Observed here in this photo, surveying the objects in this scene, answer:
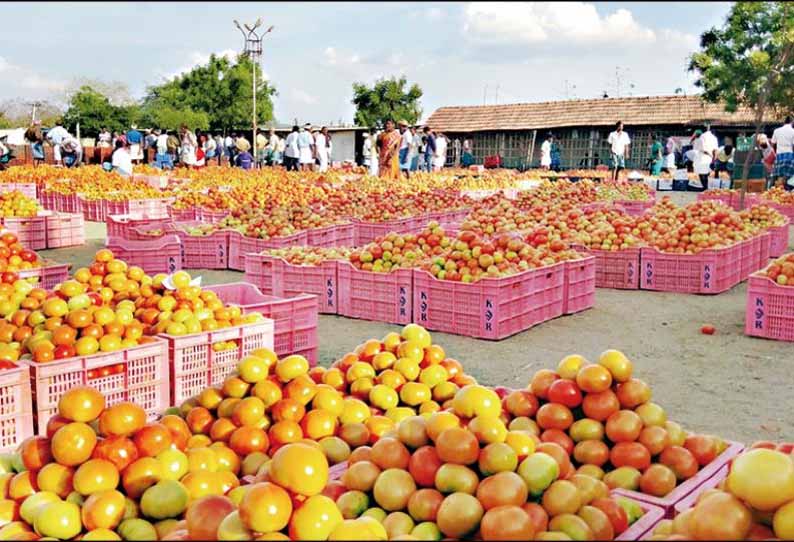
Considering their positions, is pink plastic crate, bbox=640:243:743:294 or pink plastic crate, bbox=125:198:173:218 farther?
pink plastic crate, bbox=125:198:173:218

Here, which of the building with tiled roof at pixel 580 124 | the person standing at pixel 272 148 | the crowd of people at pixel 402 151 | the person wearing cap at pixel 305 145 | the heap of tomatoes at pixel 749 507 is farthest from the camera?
the building with tiled roof at pixel 580 124

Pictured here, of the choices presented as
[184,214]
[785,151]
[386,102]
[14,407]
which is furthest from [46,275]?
[386,102]

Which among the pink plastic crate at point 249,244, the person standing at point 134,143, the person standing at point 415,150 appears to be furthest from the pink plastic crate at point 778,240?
the person standing at point 134,143

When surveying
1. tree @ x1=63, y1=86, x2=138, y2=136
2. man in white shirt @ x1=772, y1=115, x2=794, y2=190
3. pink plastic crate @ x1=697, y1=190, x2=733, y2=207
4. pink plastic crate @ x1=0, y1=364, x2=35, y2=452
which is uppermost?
tree @ x1=63, y1=86, x2=138, y2=136

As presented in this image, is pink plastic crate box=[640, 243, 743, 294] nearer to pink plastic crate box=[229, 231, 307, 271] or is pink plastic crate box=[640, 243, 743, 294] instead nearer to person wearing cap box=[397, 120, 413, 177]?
pink plastic crate box=[229, 231, 307, 271]

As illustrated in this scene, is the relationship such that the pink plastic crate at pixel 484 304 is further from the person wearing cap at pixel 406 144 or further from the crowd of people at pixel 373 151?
the person wearing cap at pixel 406 144

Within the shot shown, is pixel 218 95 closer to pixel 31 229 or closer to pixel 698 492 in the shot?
pixel 31 229

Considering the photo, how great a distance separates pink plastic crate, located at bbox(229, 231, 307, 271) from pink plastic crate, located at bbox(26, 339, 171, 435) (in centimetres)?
553

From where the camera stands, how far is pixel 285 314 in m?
5.71

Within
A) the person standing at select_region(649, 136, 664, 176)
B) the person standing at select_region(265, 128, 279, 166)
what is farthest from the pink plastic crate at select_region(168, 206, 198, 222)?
the person standing at select_region(649, 136, 664, 176)

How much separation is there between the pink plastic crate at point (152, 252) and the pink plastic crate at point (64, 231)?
115 inches

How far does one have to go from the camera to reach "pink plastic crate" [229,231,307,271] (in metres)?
10.1

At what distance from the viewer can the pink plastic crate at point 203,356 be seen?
15.3ft

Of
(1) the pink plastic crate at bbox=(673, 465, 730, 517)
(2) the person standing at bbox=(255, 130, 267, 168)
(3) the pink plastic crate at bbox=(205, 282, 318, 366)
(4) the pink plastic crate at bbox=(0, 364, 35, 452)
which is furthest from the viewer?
(2) the person standing at bbox=(255, 130, 267, 168)
